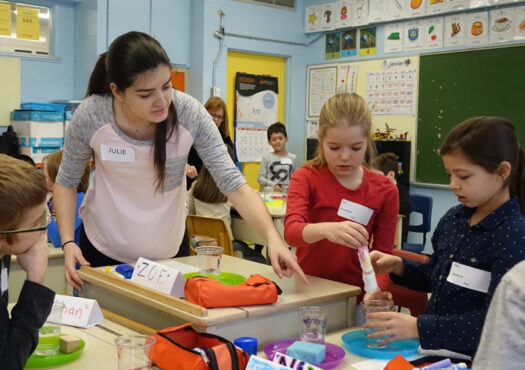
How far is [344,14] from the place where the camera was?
7.04m

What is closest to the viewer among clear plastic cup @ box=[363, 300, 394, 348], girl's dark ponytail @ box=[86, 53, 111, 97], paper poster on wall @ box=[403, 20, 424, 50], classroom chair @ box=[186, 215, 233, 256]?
clear plastic cup @ box=[363, 300, 394, 348]

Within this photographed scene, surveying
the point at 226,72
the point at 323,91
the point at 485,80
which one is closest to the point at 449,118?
the point at 485,80

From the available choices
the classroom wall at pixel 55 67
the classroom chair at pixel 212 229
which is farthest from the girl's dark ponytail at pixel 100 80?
the classroom wall at pixel 55 67

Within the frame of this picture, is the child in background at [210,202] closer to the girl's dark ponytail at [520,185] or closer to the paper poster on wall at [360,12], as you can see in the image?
the girl's dark ponytail at [520,185]

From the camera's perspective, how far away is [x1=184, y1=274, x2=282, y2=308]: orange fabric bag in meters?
1.57

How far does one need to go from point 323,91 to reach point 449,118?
188cm

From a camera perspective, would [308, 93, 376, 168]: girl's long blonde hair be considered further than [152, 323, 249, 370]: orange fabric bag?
Yes

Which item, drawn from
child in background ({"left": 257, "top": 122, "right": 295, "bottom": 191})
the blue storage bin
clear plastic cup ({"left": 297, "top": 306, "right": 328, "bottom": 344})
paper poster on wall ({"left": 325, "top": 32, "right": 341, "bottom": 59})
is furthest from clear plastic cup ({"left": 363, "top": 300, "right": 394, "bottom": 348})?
paper poster on wall ({"left": 325, "top": 32, "right": 341, "bottom": 59})

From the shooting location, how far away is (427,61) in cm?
627

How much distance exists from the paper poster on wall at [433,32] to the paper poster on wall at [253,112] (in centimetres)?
206

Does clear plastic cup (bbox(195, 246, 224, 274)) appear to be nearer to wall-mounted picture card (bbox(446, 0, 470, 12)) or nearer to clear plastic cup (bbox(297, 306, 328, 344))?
clear plastic cup (bbox(297, 306, 328, 344))

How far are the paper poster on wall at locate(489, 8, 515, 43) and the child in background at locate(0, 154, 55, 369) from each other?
528 cm

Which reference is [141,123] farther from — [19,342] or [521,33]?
[521,33]

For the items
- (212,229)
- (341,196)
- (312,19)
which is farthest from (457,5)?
(341,196)
